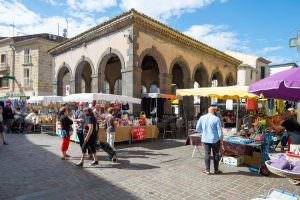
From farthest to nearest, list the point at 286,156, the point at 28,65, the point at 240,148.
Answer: the point at 28,65 → the point at 240,148 → the point at 286,156

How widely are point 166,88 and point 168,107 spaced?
48.8 inches

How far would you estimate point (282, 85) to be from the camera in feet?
15.2

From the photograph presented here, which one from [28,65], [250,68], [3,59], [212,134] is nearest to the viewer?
[212,134]

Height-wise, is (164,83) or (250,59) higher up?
(250,59)

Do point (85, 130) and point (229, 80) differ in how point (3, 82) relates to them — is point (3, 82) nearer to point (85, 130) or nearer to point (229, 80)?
point (229, 80)

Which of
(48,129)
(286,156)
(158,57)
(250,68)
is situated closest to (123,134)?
(48,129)

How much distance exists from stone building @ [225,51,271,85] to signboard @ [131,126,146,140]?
971 inches

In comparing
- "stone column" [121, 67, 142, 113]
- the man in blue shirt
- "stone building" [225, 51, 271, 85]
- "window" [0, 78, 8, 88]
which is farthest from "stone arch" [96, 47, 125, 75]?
"window" [0, 78, 8, 88]

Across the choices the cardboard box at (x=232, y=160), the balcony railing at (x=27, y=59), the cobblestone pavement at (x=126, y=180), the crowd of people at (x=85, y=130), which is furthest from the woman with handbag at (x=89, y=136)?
the balcony railing at (x=27, y=59)

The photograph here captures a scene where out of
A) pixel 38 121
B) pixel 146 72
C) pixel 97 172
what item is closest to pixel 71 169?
pixel 97 172

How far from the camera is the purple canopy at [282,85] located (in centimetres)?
385

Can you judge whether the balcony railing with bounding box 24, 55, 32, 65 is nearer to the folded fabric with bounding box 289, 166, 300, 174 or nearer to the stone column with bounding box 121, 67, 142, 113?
the stone column with bounding box 121, 67, 142, 113

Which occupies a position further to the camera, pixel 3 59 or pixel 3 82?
pixel 3 82

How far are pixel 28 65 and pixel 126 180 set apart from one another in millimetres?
→ 28776
